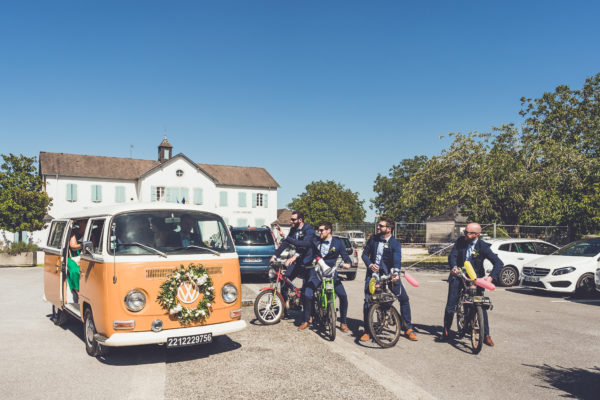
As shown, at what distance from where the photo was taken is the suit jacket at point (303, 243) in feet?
26.9

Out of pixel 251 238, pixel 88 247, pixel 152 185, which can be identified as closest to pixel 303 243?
pixel 88 247

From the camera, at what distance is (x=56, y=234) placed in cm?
861

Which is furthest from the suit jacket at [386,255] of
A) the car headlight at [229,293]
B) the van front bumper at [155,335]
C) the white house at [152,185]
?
the white house at [152,185]

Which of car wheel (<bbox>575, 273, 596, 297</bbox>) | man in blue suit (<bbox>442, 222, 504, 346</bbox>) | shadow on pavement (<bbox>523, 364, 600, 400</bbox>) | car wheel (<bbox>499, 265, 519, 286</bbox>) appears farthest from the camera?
car wheel (<bbox>499, 265, 519, 286</bbox>)

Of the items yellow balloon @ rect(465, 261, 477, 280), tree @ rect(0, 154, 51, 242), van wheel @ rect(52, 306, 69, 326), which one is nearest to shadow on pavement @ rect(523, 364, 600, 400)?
yellow balloon @ rect(465, 261, 477, 280)

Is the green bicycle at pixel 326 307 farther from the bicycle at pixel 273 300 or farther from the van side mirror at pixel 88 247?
the van side mirror at pixel 88 247

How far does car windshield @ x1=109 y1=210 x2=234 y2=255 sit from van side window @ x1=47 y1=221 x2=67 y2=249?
2.66 meters

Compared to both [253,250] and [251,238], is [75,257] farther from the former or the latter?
[251,238]

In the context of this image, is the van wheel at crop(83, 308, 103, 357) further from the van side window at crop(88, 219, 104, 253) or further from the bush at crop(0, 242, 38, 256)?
the bush at crop(0, 242, 38, 256)

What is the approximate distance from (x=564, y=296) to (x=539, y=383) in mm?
9221

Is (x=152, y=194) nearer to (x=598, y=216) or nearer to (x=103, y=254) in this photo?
(x=598, y=216)

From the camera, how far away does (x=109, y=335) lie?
564cm

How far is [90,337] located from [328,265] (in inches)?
153

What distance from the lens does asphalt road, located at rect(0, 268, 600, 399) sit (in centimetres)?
501
